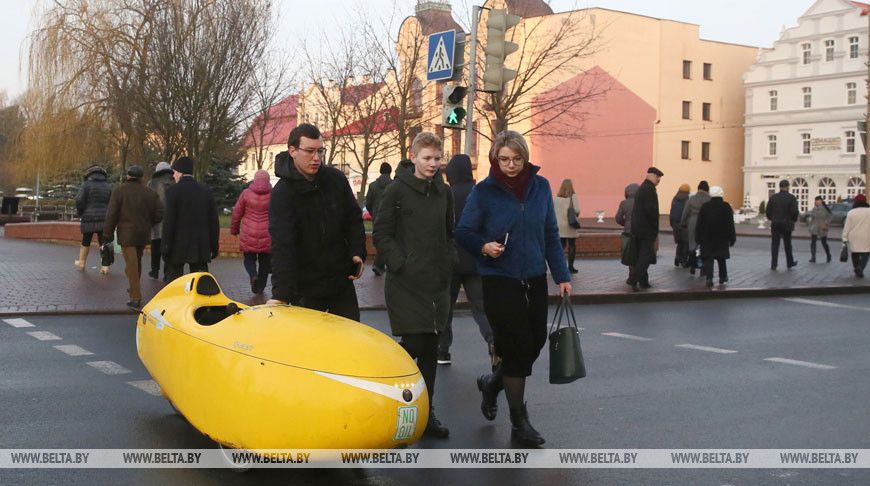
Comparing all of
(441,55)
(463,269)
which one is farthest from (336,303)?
(441,55)

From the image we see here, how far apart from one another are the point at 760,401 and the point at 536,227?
256 centimetres

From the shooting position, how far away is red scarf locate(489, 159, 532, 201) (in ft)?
18.2

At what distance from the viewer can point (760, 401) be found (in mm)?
6828

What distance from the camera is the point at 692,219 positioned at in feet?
61.2

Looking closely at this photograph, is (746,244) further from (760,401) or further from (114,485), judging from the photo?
(114,485)

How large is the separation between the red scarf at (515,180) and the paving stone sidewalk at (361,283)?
6.68 m

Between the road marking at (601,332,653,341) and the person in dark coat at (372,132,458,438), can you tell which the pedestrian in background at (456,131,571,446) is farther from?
the road marking at (601,332,653,341)

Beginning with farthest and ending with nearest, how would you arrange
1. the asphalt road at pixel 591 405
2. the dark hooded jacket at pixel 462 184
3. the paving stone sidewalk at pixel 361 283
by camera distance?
the paving stone sidewalk at pixel 361 283, the dark hooded jacket at pixel 462 184, the asphalt road at pixel 591 405

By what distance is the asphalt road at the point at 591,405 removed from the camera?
490 cm

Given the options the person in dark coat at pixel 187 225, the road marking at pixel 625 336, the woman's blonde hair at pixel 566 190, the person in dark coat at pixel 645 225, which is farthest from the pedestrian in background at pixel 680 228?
the person in dark coat at pixel 187 225

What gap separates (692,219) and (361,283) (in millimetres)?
7621

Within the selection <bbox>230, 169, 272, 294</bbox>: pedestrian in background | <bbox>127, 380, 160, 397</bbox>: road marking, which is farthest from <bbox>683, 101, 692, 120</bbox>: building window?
<bbox>127, 380, 160, 397</bbox>: road marking

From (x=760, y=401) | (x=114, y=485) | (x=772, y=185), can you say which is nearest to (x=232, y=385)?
(x=114, y=485)

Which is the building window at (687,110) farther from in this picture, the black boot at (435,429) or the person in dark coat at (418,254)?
the black boot at (435,429)
